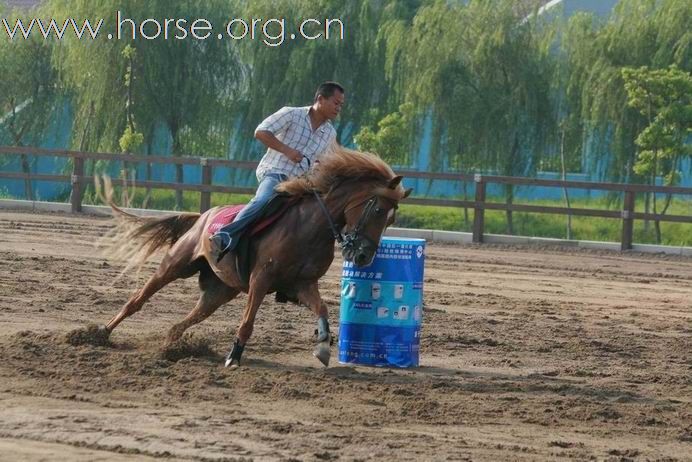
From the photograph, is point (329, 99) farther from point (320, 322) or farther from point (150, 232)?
point (150, 232)

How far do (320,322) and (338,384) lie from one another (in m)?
0.71

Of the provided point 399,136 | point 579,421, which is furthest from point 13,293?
point 399,136

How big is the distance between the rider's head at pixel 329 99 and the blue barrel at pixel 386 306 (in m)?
1.03

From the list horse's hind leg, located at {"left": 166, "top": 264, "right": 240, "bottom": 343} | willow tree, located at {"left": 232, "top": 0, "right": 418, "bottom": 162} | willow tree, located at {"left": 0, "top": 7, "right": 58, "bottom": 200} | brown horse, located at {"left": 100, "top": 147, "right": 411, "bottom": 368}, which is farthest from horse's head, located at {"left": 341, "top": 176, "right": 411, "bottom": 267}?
willow tree, located at {"left": 0, "top": 7, "right": 58, "bottom": 200}

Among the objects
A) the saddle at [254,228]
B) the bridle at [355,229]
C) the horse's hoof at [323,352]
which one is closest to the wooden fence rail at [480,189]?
the saddle at [254,228]

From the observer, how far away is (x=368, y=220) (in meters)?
8.56

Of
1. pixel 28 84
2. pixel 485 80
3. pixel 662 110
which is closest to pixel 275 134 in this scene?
pixel 662 110

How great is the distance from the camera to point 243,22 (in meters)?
32.4

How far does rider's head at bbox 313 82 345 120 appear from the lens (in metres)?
9.22

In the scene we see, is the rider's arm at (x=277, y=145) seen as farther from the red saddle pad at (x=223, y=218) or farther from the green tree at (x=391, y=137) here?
the green tree at (x=391, y=137)

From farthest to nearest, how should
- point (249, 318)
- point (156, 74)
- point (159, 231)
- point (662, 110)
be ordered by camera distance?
point (156, 74) < point (662, 110) < point (159, 231) < point (249, 318)

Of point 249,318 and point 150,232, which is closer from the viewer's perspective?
point 249,318

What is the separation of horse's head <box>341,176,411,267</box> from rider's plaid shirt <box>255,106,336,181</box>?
77cm

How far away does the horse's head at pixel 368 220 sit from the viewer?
8477mm
